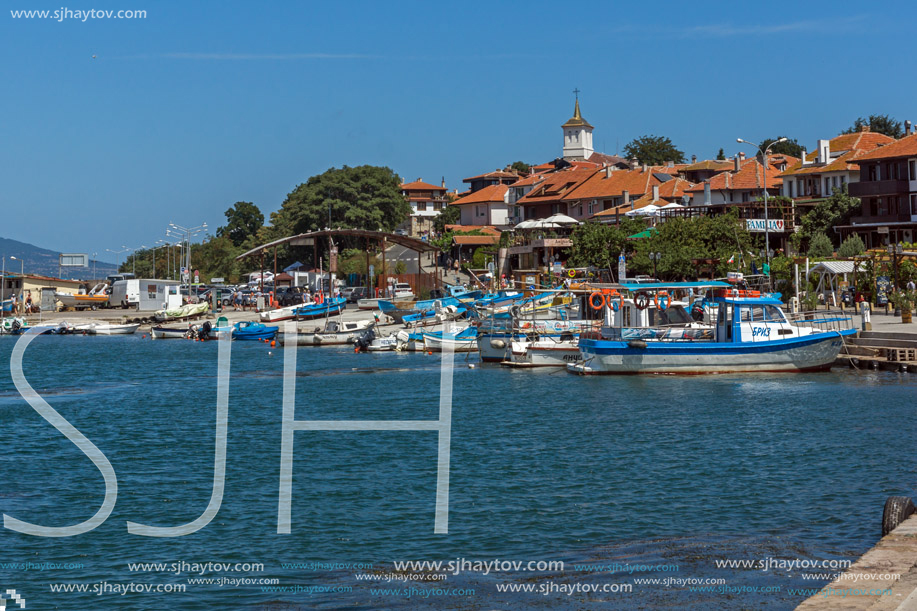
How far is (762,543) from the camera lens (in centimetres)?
1636

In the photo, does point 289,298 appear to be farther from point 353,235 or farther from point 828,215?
point 828,215

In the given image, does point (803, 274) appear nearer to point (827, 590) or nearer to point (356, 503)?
point (356, 503)

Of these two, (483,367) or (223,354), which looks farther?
(223,354)

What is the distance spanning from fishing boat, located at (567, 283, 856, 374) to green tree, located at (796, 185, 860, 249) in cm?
3328

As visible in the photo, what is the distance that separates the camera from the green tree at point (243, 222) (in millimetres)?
154875

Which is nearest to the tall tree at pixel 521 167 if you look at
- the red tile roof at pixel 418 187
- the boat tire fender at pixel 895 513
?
the red tile roof at pixel 418 187

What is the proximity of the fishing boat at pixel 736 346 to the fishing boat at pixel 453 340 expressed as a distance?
42.0 feet

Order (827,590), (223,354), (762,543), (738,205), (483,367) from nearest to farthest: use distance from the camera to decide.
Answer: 1. (827,590)
2. (762,543)
3. (483,367)
4. (223,354)
5. (738,205)

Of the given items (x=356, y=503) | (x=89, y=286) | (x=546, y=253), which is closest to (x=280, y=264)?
(x=89, y=286)

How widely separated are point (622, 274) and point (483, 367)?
31.5 ft

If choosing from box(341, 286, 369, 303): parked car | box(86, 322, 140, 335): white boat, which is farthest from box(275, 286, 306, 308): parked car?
box(86, 322, 140, 335): white boat

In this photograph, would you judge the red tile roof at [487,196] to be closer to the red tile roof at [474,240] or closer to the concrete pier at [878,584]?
the red tile roof at [474,240]

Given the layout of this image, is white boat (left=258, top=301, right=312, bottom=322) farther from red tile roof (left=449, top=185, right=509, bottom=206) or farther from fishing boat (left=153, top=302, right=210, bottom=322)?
red tile roof (left=449, top=185, right=509, bottom=206)

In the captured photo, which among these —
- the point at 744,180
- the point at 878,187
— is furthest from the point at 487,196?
the point at 878,187
